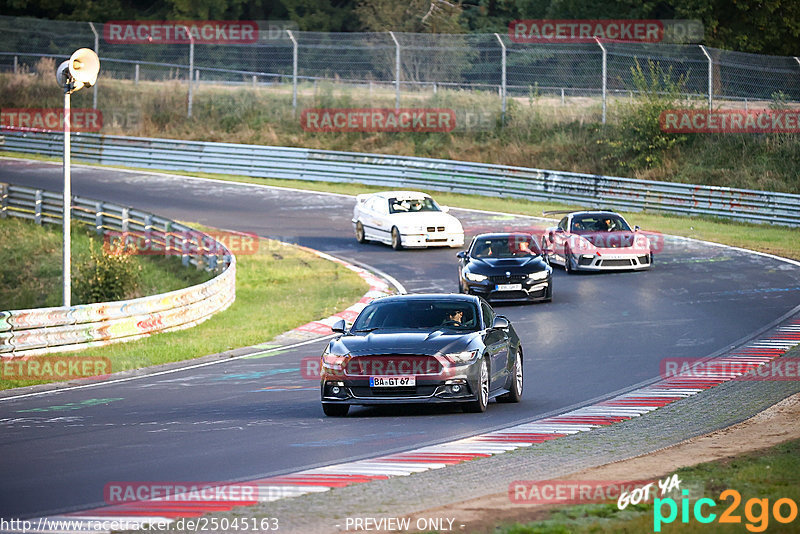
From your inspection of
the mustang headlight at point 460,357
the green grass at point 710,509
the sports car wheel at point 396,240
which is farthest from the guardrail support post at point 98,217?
the green grass at point 710,509

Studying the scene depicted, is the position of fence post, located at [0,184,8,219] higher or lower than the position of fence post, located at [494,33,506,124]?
lower

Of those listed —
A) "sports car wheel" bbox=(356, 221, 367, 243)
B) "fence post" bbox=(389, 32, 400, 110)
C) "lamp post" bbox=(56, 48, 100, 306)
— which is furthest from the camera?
"fence post" bbox=(389, 32, 400, 110)

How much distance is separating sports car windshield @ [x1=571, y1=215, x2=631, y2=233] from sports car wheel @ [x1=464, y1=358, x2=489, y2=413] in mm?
14391

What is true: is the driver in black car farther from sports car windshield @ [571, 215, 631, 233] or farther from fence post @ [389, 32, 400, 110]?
fence post @ [389, 32, 400, 110]

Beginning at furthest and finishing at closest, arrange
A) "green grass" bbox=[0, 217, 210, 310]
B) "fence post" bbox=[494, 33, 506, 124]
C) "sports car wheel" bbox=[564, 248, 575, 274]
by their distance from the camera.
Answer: "fence post" bbox=[494, 33, 506, 124] < "green grass" bbox=[0, 217, 210, 310] < "sports car wheel" bbox=[564, 248, 575, 274]

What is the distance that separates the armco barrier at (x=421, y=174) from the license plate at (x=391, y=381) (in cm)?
2422

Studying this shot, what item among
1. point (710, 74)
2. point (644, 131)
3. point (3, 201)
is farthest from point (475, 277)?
point (644, 131)

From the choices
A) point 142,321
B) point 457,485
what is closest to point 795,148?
point 142,321

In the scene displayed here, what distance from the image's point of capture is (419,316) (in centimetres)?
1354

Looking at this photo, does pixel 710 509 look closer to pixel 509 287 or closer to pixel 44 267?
pixel 509 287

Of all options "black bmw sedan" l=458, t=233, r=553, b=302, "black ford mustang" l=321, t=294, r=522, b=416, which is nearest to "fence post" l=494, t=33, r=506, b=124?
"black bmw sedan" l=458, t=233, r=553, b=302

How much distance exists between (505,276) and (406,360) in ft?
35.3

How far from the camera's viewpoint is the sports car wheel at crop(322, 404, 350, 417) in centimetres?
1277

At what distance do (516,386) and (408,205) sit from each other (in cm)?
1766
